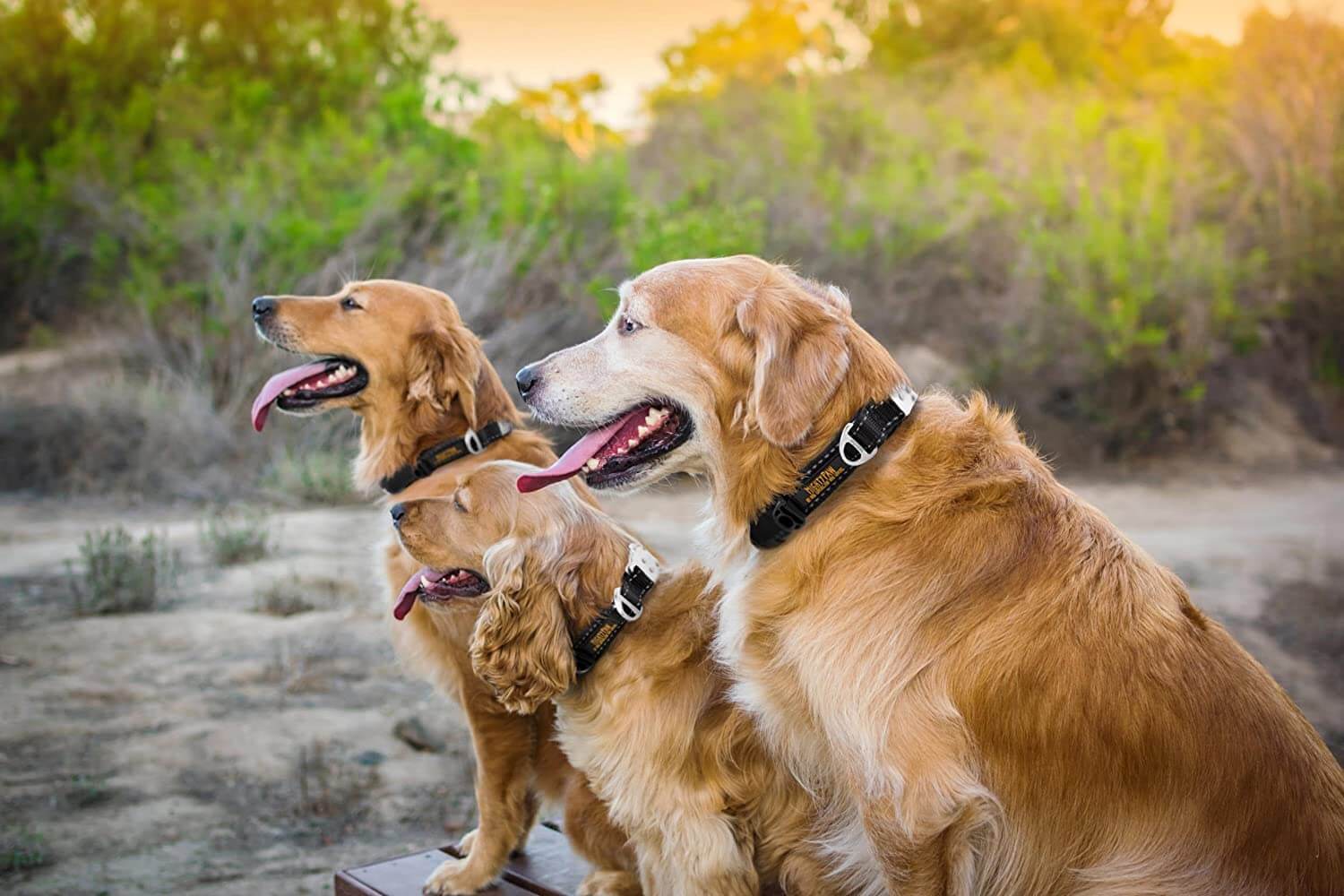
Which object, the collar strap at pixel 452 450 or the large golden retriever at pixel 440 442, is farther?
the collar strap at pixel 452 450

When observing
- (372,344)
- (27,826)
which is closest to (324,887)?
(27,826)

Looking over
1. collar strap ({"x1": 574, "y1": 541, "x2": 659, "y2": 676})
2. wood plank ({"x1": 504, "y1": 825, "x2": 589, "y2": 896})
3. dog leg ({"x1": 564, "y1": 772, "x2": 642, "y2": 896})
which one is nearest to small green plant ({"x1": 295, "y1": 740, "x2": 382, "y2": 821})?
wood plank ({"x1": 504, "y1": 825, "x2": 589, "y2": 896})

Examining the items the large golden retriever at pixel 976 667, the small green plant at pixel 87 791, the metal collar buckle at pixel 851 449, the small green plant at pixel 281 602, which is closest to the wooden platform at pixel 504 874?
the large golden retriever at pixel 976 667

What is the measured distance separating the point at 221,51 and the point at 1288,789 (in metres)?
18.4

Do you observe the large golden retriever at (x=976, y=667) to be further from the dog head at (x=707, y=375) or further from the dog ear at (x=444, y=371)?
the dog ear at (x=444, y=371)

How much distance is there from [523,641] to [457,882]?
3.09ft

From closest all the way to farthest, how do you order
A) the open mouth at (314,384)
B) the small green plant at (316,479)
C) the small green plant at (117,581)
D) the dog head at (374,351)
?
the dog head at (374,351) → the open mouth at (314,384) → the small green plant at (117,581) → the small green plant at (316,479)

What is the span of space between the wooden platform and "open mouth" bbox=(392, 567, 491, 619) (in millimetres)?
895

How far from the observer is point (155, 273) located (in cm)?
1422

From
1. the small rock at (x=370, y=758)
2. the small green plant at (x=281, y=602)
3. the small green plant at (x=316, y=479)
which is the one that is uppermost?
the small rock at (x=370, y=758)

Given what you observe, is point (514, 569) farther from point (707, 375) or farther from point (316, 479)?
point (316, 479)

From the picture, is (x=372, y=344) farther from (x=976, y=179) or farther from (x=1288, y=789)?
(x=976, y=179)

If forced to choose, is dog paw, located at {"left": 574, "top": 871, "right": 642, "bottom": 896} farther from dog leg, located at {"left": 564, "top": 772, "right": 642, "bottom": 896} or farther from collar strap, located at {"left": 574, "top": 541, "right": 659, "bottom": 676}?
collar strap, located at {"left": 574, "top": 541, "right": 659, "bottom": 676}

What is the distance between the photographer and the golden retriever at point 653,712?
355cm
